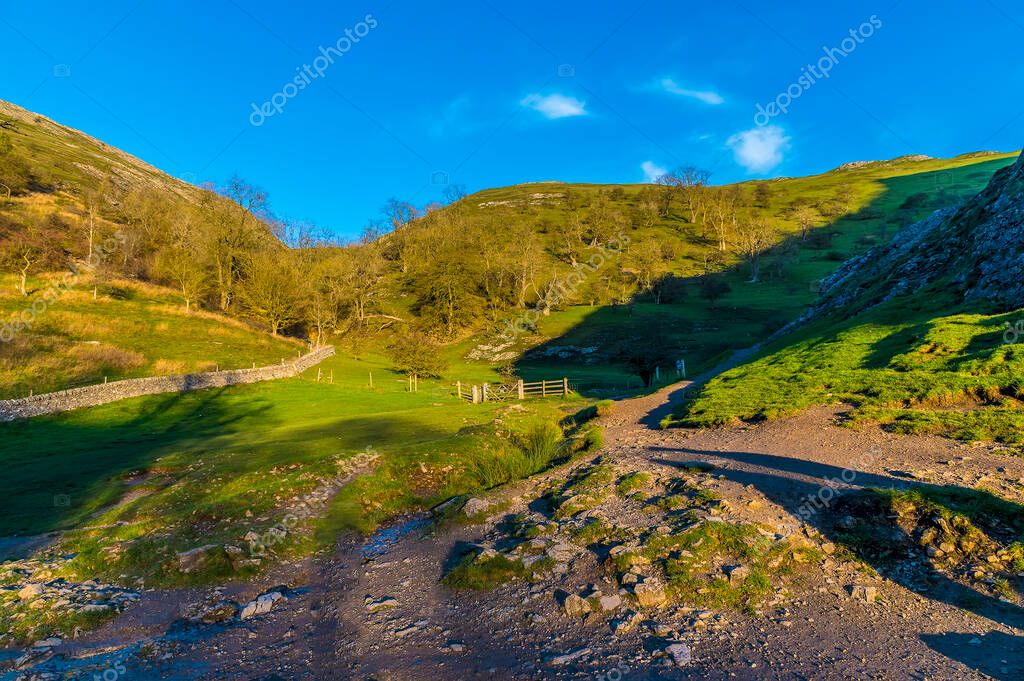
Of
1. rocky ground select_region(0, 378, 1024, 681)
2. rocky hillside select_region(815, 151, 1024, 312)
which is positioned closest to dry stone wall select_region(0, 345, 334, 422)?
rocky ground select_region(0, 378, 1024, 681)

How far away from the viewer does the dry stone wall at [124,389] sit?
3284cm

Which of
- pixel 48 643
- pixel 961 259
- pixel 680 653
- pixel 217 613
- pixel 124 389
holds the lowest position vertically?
pixel 217 613

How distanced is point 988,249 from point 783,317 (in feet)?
171

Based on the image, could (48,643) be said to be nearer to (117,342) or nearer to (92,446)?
(92,446)

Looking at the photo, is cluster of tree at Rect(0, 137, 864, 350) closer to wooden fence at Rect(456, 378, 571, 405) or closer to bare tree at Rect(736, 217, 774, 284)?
bare tree at Rect(736, 217, 774, 284)

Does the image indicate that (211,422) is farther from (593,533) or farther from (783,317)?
(783,317)

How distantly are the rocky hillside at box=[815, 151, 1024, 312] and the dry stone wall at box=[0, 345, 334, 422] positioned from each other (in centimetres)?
5563

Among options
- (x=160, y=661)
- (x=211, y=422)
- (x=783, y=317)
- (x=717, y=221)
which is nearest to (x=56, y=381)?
(x=211, y=422)

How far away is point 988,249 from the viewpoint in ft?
102

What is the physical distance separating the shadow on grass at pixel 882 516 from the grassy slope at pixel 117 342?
158 ft

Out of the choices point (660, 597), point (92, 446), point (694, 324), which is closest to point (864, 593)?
point (660, 597)

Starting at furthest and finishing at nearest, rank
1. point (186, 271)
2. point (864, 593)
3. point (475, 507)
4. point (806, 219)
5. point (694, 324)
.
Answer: point (806, 219), point (694, 324), point (186, 271), point (475, 507), point (864, 593)

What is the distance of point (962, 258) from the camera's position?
34.7 meters

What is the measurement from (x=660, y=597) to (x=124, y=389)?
4573cm
